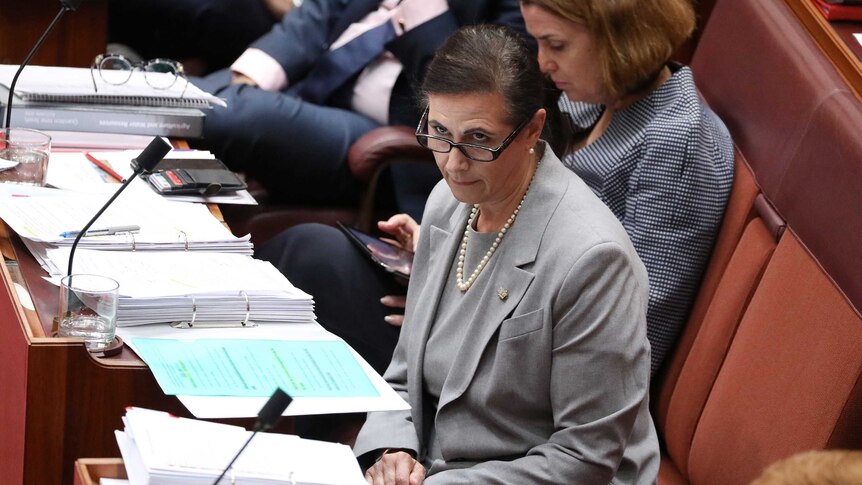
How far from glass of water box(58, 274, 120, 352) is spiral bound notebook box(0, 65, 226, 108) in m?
0.89

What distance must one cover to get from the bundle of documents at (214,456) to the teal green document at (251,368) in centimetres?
15

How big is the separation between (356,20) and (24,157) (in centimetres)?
133

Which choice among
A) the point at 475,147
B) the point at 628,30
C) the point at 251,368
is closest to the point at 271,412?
the point at 251,368

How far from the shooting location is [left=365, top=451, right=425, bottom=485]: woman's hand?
1.77m

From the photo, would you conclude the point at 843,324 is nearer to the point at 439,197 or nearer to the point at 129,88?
the point at 439,197

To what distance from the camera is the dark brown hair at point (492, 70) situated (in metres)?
1.71

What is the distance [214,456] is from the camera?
4.34ft

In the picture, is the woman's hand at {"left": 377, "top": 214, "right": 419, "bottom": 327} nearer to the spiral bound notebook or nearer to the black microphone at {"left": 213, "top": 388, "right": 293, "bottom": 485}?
the spiral bound notebook

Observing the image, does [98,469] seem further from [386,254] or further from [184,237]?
[386,254]

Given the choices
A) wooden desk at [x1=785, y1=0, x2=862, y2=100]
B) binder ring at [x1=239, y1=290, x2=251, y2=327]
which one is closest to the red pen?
binder ring at [x1=239, y1=290, x2=251, y2=327]

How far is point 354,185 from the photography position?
3025mm

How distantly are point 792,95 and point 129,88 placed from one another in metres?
1.31

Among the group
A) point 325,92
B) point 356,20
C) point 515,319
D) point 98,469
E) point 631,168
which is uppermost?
point 98,469

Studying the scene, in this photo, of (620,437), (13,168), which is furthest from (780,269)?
(13,168)
